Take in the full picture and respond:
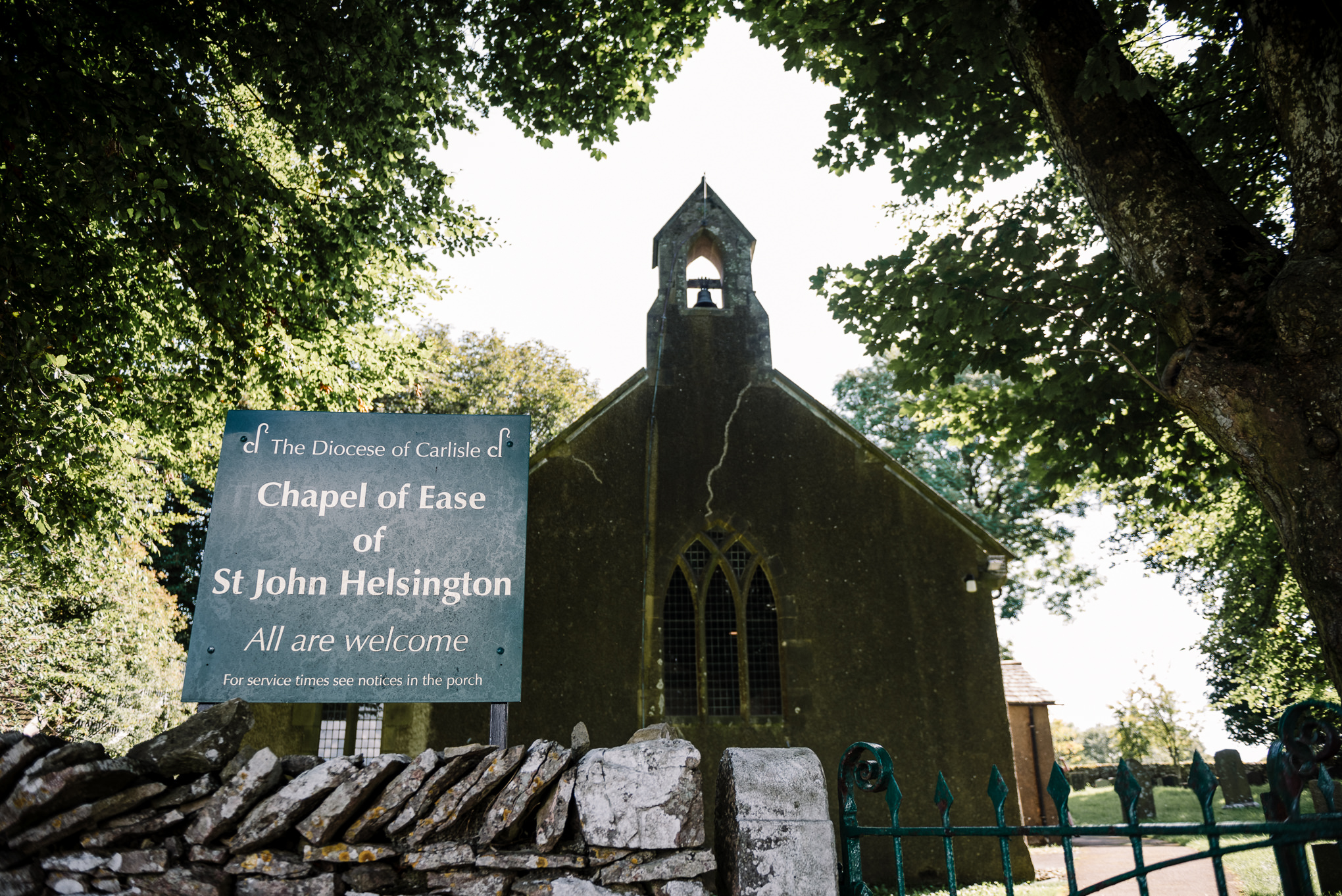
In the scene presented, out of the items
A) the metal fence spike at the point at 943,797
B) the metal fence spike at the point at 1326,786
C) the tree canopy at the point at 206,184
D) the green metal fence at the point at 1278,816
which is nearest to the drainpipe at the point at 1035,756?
the tree canopy at the point at 206,184

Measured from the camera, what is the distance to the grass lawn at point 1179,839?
8938mm

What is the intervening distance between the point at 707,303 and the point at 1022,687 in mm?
17262

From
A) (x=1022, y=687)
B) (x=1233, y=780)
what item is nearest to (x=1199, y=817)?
(x=1233, y=780)

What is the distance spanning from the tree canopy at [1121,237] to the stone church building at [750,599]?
232cm

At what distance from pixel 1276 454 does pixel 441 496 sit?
449 centimetres

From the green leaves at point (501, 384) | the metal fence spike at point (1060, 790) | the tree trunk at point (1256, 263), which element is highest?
the green leaves at point (501, 384)

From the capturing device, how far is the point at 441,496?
16.2 ft

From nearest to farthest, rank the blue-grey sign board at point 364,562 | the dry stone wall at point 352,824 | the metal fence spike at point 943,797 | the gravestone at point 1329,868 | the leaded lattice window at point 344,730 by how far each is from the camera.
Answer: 1. the metal fence spike at point 943,797
2. the dry stone wall at point 352,824
3. the blue-grey sign board at point 364,562
4. the gravestone at point 1329,868
5. the leaded lattice window at point 344,730

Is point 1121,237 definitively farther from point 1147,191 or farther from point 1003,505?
point 1003,505

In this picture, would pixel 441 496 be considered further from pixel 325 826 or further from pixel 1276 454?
pixel 1276 454

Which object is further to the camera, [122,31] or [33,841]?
[122,31]

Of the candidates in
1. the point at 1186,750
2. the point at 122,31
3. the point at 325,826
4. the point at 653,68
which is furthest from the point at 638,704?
the point at 1186,750

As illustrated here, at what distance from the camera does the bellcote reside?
458 inches

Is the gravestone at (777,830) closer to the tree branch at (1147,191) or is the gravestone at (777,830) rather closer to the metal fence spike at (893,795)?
the metal fence spike at (893,795)
